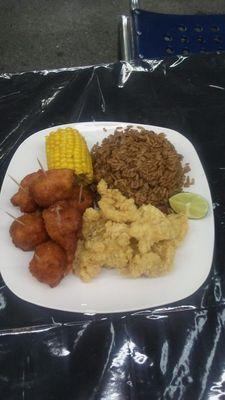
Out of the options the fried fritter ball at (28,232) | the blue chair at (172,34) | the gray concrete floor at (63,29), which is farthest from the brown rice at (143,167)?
the gray concrete floor at (63,29)

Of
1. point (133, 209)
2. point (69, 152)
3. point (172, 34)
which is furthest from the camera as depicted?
point (172, 34)

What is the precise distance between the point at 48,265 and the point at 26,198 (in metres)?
0.31

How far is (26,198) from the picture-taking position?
1681 millimetres

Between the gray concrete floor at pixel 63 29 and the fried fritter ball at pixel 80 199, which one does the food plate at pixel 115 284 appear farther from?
the gray concrete floor at pixel 63 29

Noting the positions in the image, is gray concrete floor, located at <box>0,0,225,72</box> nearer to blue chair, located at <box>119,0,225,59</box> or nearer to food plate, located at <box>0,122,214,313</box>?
blue chair, located at <box>119,0,225,59</box>

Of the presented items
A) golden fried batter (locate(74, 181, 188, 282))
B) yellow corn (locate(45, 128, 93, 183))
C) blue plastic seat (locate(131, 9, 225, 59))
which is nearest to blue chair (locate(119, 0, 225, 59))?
blue plastic seat (locate(131, 9, 225, 59))

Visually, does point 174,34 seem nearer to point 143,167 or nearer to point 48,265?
point 143,167

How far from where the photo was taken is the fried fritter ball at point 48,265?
1.52m

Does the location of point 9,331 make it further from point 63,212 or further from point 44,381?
point 63,212

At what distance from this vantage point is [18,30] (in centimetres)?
330

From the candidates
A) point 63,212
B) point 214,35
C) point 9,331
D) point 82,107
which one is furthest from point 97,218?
point 214,35

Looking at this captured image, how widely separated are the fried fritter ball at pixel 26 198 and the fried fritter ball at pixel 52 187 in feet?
0.11

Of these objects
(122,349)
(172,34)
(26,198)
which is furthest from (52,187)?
(172,34)

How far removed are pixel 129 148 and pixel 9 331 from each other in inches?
34.6
